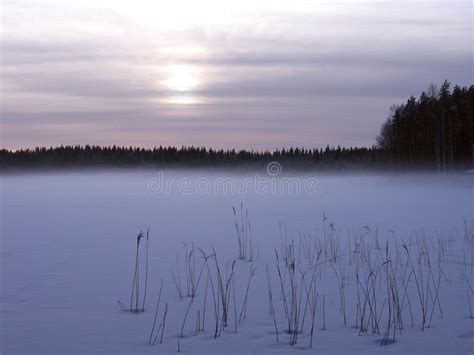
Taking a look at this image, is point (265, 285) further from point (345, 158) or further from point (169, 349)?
point (345, 158)

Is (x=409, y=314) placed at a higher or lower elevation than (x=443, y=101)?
lower

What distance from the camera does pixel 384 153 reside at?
70.6 metres

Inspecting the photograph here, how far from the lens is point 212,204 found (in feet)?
73.7

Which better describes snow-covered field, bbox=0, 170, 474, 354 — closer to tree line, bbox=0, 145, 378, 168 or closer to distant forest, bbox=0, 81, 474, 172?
distant forest, bbox=0, 81, 474, 172

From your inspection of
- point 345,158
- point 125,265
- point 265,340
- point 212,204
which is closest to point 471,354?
point 265,340

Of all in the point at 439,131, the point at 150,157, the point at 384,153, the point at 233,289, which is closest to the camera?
the point at 233,289

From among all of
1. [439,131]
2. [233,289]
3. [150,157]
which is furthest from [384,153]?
[233,289]

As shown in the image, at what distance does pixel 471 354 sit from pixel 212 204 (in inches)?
706

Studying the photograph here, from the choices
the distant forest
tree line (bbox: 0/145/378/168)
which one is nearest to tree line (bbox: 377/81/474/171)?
the distant forest

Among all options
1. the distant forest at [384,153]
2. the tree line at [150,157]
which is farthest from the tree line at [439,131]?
the tree line at [150,157]

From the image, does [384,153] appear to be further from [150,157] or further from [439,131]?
[150,157]

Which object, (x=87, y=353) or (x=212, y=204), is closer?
(x=87, y=353)

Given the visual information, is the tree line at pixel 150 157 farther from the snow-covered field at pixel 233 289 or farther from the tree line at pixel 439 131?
the snow-covered field at pixel 233 289

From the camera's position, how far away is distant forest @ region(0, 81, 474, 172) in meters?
52.2
